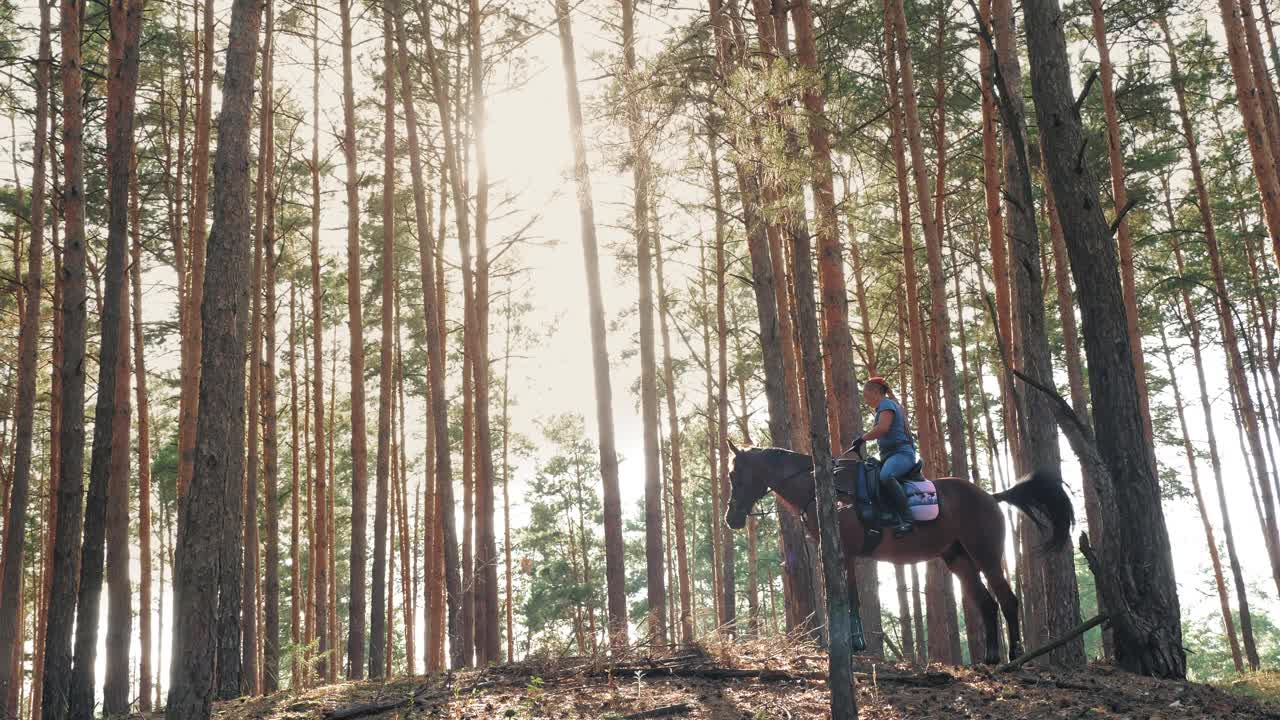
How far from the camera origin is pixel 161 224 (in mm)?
16422

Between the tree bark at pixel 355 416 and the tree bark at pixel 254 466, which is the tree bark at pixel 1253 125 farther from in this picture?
Answer: the tree bark at pixel 254 466

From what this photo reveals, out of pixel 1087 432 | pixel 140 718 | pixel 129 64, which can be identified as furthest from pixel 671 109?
pixel 140 718

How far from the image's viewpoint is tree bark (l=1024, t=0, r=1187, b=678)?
271 inches

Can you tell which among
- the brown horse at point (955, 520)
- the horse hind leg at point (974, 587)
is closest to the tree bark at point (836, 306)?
the horse hind leg at point (974, 587)

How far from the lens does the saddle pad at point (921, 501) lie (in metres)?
7.90

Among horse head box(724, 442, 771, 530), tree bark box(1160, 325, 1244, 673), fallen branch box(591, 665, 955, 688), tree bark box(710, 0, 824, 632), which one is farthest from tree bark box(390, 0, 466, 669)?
tree bark box(1160, 325, 1244, 673)

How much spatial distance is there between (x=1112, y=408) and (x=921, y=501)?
174cm

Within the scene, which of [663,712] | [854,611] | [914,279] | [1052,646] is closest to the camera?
[663,712]

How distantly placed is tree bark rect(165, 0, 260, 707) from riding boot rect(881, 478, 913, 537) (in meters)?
5.30

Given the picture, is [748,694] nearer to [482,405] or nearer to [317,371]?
[482,405]

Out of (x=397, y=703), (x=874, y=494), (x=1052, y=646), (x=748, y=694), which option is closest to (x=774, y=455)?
(x=874, y=494)

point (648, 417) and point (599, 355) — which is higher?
point (599, 355)

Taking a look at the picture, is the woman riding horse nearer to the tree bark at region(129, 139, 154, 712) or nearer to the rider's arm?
the rider's arm

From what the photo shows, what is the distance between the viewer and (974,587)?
Answer: 8.20 metres
